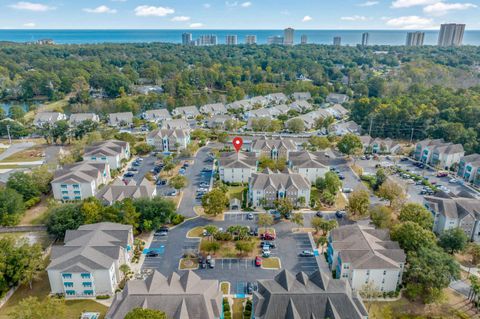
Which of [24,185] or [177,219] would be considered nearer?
[177,219]

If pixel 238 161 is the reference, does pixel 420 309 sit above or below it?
below

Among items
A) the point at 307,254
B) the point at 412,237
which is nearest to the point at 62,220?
the point at 307,254

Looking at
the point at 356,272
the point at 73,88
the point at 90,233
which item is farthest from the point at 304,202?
the point at 73,88

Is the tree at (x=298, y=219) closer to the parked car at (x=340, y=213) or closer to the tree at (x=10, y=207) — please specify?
the parked car at (x=340, y=213)

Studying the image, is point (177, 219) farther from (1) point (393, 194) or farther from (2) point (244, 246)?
(1) point (393, 194)

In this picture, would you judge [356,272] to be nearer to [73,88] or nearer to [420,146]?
[420,146]

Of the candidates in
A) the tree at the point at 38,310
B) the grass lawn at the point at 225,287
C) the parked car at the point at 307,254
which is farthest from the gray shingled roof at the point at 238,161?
the tree at the point at 38,310
